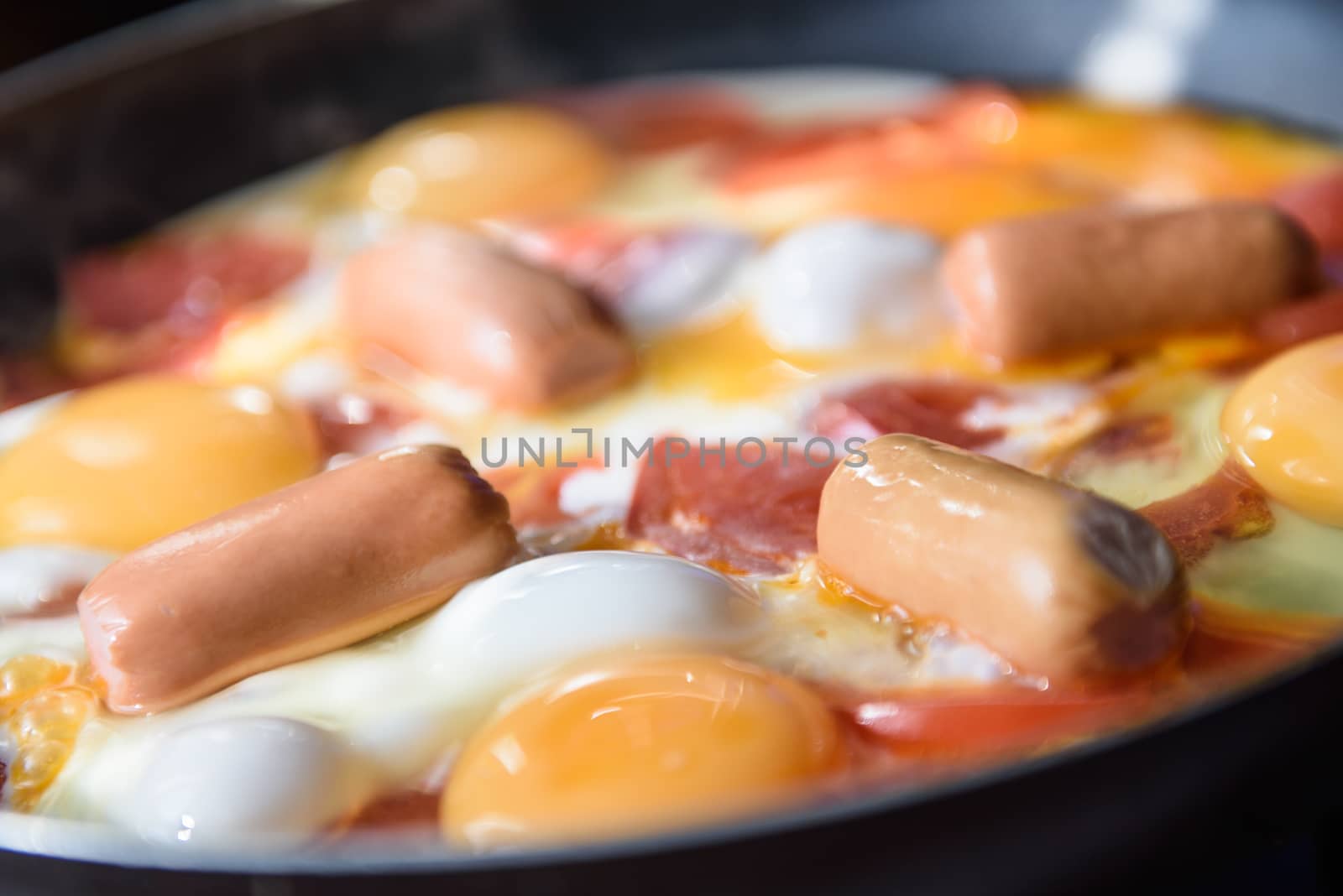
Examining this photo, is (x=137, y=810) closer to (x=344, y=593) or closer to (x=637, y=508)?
(x=344, y=593)

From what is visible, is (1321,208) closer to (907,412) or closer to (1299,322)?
(1299,322)

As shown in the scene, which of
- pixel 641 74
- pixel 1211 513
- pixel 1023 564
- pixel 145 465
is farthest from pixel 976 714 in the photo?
pixel 641 74

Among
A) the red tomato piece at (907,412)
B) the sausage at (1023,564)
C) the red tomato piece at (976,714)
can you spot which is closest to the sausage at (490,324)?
the red tomato piece at (907,412)

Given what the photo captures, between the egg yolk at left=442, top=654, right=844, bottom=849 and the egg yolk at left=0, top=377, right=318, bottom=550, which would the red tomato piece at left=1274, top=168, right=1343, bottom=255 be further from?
the egg yolk at left=0, top=377, right=318, bottom=550

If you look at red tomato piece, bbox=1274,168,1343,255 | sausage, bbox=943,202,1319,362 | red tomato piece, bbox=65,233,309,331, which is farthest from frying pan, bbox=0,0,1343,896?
sausage, bbox=943,202,1319,362

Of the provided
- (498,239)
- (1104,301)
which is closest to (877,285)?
(1104,301)
